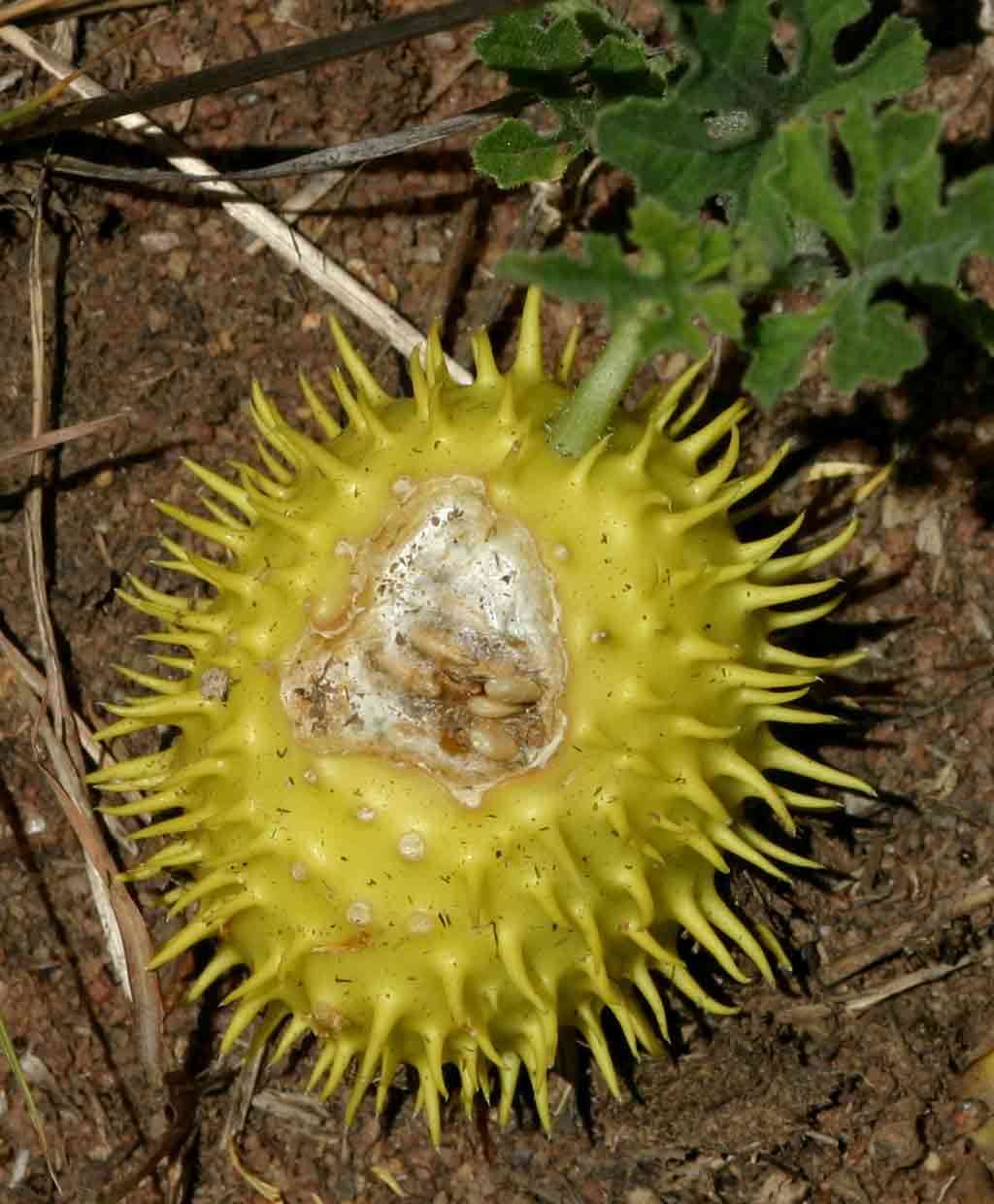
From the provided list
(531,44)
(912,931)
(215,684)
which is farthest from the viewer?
(912,931)

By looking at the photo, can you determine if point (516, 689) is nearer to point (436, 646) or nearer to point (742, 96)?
point (436, 646)

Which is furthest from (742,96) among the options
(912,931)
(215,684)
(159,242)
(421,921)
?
(912,931)

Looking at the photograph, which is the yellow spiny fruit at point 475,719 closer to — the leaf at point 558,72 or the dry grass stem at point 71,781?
the leaf at point 558,72

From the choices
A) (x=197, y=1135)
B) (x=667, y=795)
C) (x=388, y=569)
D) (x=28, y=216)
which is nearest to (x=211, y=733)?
(x=388, y=569)

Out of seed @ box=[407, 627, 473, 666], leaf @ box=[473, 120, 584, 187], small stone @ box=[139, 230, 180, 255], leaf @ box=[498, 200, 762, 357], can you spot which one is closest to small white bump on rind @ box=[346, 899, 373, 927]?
seed @ box=[407, 627, 473, 666]

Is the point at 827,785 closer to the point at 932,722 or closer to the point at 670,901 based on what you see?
the point at 932,722

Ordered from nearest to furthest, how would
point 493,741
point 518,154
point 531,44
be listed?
point 493,741
point 531,44
point 518,154
